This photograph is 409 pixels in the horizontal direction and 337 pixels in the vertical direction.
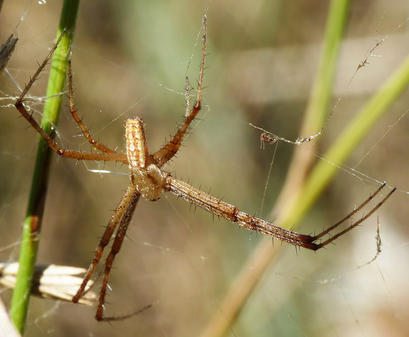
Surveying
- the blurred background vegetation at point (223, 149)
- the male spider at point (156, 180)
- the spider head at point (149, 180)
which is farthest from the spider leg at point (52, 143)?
the blurred background vegetation at point (223, 149)

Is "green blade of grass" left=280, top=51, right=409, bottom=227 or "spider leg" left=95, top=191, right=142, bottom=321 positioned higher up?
"green blade of grass" left=280, top=51, right=409, bottom=227

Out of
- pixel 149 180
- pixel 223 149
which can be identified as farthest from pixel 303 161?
pixel 223 149

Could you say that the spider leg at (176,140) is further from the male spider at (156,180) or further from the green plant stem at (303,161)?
the green plant stem at (303,161)

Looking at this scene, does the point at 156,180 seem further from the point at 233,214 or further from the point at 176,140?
the point at 233,214

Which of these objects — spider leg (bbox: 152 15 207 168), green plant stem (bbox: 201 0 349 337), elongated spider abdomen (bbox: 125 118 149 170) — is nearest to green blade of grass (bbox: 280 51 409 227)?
green plant stem (bbox: 201 0 349 337)

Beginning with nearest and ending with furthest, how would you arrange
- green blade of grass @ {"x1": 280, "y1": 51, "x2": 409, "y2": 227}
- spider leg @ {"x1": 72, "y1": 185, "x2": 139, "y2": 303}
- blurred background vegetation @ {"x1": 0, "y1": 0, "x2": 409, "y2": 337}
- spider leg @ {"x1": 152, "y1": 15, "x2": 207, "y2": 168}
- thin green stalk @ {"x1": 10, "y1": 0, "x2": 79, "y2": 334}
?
thin green stalk @ {"x1": 10, "y1": 0, "x2": 79, "y2": 334} → green blade of grass @ {"x1": 280, "y1": 51, "x2": 409, "y2": 227} → spider leg @ {"x1": 152, "y1": 15, "x2": 207, "y2": 168} → spider leg @ {"x1": 72, "y1": 185, "x2": 139, "y2": 303} → blurred background vegetation @ {"x1": 0, "y1": 0, "x2": 409, "y2": 337}

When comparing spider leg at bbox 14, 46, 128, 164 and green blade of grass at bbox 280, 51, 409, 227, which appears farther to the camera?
green blade of grass at bbox 280, 51, 409, 227

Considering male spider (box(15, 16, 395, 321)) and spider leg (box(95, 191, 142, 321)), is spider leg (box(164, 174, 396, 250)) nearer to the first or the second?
male spider (box(15, 16, 395, 321))
